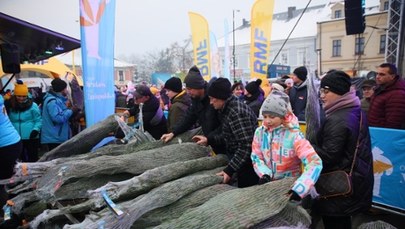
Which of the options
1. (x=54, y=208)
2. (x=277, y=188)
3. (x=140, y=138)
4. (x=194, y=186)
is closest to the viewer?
(x=277, y=188)

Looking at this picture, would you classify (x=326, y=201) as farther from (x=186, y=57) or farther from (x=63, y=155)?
(x=186, y=57)

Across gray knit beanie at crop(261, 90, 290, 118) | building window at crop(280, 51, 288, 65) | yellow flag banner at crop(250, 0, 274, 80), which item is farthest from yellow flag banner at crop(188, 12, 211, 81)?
building window at crop(280, 51, 288, 65)

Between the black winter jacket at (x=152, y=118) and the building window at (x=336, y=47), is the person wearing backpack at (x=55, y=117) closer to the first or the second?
the black winter jacket at (x=152, y=118)

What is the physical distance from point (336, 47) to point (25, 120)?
3908 cm

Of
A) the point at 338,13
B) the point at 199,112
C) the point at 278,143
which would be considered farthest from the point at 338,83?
the point at 338,13

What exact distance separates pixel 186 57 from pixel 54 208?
165ft

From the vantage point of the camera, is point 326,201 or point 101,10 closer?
point 326,201

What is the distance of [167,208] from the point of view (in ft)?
5.85

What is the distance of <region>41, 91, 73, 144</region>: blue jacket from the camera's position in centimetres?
453

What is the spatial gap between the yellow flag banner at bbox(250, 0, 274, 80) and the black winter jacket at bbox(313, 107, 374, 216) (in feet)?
24.9

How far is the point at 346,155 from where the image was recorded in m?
2.14

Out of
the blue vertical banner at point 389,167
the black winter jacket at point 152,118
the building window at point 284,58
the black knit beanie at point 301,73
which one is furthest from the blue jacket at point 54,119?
the building window at point 284,58

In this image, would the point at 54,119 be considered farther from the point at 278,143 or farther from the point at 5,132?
the point at 278,143

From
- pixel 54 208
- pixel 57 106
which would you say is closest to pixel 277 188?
pixel 54 208
